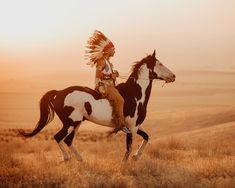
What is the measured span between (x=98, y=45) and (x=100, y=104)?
3.57 ft

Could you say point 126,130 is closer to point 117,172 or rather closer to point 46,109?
point 117,172

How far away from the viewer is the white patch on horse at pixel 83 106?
1028 cm

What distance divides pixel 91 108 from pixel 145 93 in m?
1.12

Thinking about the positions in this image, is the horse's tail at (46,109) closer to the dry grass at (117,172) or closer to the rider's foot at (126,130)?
the dry grass at (117,172)

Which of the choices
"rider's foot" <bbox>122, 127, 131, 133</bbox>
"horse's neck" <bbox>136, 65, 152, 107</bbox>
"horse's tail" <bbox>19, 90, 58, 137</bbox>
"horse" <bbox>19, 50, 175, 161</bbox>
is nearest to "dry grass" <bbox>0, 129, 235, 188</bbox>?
"horse" <bbox>19, 50, 175, 161</bbox>

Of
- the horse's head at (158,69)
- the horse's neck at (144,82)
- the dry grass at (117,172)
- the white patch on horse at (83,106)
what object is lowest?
the dry grass at (117,172)

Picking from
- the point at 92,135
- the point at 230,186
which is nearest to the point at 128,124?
the point at 230,186

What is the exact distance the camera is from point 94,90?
10.4 meters

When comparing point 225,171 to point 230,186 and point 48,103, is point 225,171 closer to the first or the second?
point 230,186

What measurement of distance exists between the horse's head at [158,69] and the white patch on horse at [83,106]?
1102 mm

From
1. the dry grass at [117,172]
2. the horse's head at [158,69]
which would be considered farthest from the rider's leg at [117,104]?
the horse's head at [158,69]

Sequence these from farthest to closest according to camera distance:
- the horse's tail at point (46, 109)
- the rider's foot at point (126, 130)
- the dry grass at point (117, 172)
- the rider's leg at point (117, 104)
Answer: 1. the horse's tail at point (46, 109)
2. the rider's foot at point (126, 130)
3. the rider's leg at point (117, 104)
4. the dry grass at point (117, 172)

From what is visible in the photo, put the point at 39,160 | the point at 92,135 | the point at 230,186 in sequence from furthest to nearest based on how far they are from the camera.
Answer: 1. the point at 92,135
2. the point at 39,160
3. the point at 230,186

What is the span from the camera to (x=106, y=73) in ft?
33.8
